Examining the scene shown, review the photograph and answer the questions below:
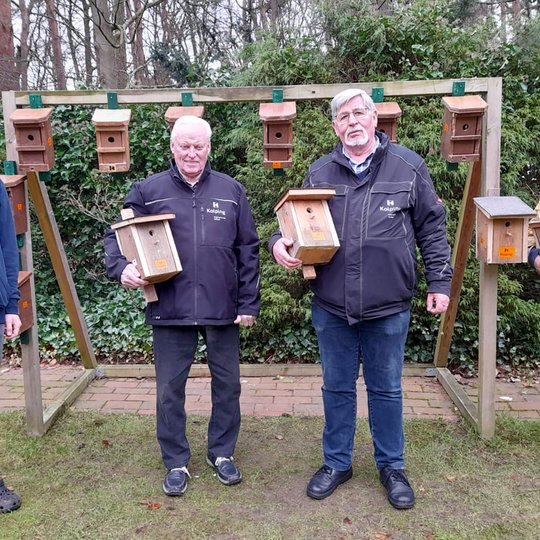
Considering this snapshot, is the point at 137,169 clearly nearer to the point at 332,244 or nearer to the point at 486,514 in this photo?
the point at 332,244

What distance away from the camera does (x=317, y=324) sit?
2.87 metres

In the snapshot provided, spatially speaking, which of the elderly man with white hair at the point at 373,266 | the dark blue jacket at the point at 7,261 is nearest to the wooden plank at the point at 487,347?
the elderly man with white hair at the point at 373,266

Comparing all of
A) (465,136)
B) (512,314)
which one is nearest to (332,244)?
(465,136)

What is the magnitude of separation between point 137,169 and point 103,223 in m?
0.69

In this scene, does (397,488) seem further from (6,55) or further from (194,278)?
(6,55)

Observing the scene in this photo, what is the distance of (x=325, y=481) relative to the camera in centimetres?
296

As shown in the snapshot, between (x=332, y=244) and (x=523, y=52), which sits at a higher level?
(x=523, y=52)

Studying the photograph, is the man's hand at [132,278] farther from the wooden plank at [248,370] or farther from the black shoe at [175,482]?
the wooden plank at [248,370]

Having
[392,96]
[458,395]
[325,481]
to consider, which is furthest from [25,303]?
[458,395]

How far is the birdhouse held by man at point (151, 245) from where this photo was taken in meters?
2.72

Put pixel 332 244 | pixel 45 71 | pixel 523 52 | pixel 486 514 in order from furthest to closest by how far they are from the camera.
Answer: pixel 45 71, pixel 523 52, pixel 486 514, pixel 332 244

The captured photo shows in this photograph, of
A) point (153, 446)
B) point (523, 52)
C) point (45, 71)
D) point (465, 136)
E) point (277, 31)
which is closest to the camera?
point (465, 136)

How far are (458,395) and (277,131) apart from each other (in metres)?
2.27

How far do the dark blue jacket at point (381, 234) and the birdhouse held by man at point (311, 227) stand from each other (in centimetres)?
6
